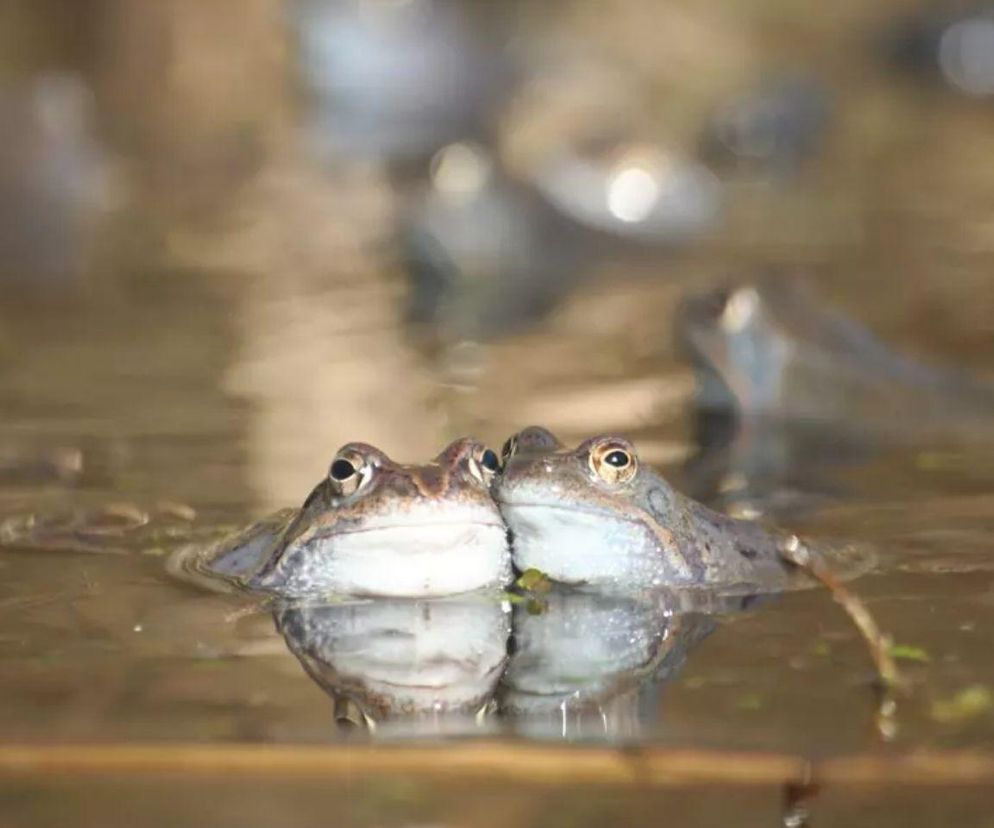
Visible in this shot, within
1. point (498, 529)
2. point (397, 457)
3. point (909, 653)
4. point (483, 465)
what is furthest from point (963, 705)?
point (397, 457)

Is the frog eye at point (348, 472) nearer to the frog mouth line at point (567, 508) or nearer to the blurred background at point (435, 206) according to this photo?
the frog mouth line at point (567, 508)

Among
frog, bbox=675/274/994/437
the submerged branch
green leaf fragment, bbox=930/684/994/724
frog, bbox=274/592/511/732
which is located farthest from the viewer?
frog, bbox=675/274/994/437

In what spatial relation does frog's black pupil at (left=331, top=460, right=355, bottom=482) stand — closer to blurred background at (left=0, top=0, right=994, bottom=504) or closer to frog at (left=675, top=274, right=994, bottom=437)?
blurred background at (left=0, top=0, right=994, bottom=504)

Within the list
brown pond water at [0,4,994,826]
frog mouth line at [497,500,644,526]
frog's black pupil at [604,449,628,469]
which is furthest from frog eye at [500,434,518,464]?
brown pond water at [0,4,994,826]

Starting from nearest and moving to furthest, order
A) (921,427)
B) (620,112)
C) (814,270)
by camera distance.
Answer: (921,427), (814,270), (620,112)

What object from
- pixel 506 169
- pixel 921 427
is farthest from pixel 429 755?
pixel 506 169

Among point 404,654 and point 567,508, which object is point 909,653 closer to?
point 567,508

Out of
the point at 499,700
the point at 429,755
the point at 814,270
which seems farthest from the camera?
the point at 814,270

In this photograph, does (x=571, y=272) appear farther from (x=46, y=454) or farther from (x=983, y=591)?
(x=983, y=591)
